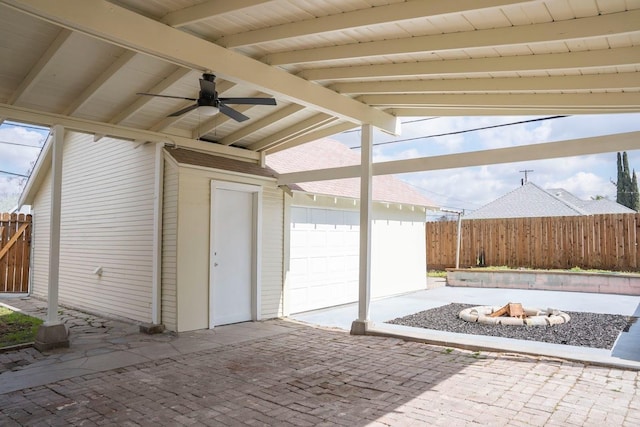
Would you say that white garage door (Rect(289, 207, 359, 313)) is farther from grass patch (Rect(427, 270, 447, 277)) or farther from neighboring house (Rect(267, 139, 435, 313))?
grass patch (Rect(427, 270, 447, 277))

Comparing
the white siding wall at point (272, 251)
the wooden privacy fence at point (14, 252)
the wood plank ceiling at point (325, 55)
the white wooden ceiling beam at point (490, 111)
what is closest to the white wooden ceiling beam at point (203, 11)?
the wood plank ceiling at point (325, 55)

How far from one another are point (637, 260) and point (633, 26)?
38.0 feet

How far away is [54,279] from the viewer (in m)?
5.96

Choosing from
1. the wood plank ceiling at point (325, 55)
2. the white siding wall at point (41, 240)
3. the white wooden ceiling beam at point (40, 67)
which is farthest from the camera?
the white siding wall at point (41, 240)

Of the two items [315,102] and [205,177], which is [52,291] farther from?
[315,102]

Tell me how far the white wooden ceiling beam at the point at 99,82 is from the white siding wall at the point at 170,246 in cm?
157

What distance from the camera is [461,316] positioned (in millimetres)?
8117

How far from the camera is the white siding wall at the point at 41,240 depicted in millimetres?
11016

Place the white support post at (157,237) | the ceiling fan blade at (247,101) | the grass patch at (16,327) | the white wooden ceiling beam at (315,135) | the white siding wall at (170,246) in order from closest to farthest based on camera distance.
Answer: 1. the ceiling fan blade at (247,101)
2. the grass patch at (16,327)
3. the white siding wall at (170,246)
4. the white support post at (157,237)
5. the white wooden ceiling beam at (315,135)

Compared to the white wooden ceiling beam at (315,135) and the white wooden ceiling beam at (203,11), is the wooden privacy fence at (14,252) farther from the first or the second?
the white wooden ceiling beam at (203,11)

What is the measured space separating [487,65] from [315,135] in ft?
13.1

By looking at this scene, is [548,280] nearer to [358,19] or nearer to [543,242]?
[543,242]

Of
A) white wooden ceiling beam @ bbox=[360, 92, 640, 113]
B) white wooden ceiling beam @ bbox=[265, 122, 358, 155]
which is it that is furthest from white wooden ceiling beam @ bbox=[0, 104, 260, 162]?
white wooden ceiling beam @ bbox=[360, 92, 640, 113]

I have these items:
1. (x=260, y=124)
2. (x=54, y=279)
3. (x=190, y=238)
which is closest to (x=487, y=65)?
(x=260, y=124)
